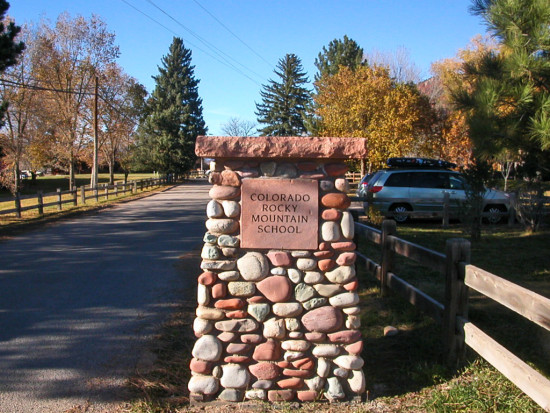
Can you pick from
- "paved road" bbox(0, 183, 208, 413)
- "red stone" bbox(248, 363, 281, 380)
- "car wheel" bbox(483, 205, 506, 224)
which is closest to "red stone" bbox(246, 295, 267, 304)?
"red stone" bbox(248, 363, 281, 380)

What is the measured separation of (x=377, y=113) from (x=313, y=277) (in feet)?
82.6

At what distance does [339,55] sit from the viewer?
49.8m

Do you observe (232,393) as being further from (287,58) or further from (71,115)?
(287,58)

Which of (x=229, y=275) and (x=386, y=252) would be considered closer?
(x=229, y=275)

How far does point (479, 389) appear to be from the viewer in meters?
3.70

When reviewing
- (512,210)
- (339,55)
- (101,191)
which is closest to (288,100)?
(339,55)

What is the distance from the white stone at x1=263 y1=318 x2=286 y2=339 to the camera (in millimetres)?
3693

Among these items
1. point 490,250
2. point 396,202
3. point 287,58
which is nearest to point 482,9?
point 490,250

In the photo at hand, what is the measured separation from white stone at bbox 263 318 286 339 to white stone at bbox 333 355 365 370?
1.52 ft

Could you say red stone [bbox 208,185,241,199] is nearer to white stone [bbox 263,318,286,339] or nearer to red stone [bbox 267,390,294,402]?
white stone [bbox 263,318,286,339]

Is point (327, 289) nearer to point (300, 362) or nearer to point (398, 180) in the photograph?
point (300, 362)

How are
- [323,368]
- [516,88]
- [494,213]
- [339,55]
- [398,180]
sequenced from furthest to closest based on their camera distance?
[339,55], [398,180], [494,213], [516,88], [323,368]

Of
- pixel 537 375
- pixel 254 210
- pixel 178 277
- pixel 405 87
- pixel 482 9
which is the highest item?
pixel 405 87

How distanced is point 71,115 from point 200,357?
115ft
